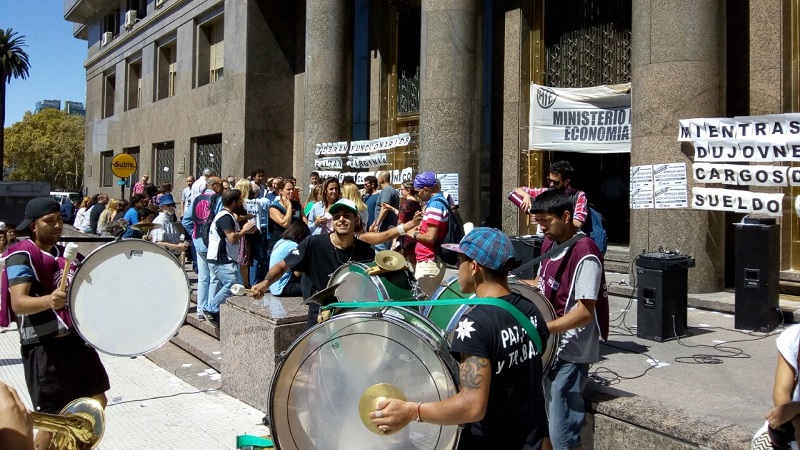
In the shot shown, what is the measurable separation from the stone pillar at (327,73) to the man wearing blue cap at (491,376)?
13.9 m

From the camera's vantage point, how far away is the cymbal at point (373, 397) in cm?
311

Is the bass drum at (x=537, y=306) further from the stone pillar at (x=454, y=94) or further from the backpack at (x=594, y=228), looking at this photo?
the stone pillar at (x=454, y=94)

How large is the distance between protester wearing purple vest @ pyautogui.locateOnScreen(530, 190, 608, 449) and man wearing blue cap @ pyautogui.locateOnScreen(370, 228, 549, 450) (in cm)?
101

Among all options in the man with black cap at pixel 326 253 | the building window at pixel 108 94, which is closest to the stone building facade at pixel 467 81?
the man with black cap at pixel 326 253

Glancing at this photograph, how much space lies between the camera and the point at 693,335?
7281 mm

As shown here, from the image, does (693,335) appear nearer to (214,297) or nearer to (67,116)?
(214,297)

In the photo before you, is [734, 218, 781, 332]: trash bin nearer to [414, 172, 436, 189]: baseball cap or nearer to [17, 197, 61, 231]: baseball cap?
A: [414, 172, 436, 189]: baseball cap

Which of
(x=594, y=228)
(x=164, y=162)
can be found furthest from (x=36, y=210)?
(x=164, y=162)

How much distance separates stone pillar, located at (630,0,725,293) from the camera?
30.1 ft

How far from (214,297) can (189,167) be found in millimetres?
16521

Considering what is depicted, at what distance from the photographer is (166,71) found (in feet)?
93.5

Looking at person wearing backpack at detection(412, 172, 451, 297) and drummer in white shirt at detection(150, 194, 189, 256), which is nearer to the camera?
person wearing backpack at detection(412, 172, 451, 297)

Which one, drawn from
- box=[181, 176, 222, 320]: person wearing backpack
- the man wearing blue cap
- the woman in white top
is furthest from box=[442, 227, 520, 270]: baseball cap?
box=[181, 176, 222, 320]: person wearing backpack

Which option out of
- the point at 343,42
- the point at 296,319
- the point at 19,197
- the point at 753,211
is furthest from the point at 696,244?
the point at 19,197
